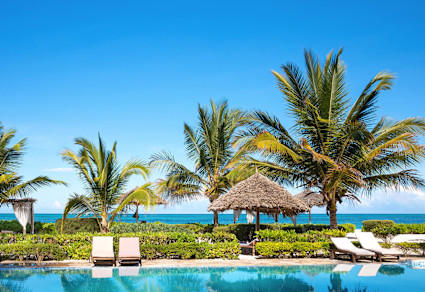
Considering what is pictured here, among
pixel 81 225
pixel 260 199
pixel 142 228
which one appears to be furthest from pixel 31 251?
pixel 260 199

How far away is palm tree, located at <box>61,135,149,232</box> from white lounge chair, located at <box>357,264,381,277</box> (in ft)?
25.3

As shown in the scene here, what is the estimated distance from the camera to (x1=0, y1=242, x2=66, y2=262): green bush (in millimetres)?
10922

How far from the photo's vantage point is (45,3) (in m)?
13.6

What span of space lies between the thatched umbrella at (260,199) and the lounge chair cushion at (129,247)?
3743mm

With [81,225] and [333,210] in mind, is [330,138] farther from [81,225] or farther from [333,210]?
[81,225]

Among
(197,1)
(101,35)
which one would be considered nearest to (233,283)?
(197,1)

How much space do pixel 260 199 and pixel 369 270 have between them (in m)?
4.23

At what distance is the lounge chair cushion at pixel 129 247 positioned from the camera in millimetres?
10489

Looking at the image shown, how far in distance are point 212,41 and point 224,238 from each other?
326 inches

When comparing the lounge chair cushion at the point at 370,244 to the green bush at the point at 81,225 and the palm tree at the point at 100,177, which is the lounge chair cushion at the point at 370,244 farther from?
the green bush at the point at 81,225

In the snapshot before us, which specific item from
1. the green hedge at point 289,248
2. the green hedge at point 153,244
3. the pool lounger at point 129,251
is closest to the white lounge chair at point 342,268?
the green hedge at point 289,248

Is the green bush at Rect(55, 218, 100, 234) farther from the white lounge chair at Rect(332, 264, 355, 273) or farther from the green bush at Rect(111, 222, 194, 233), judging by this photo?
the white lounge chair at Rect(332, 264, 355, 273)

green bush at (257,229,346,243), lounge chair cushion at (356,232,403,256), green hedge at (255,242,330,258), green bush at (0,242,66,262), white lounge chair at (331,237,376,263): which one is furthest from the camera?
green bush at (257,229,346,243)

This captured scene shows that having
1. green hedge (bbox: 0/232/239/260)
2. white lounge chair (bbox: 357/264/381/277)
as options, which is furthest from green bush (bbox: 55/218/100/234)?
white lounge chair (bbox: 357/264/381/277)
